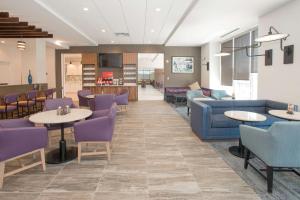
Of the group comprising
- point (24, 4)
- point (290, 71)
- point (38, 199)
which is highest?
point (24, 4)

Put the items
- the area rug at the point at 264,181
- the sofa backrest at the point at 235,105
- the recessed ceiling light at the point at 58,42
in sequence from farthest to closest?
the recessed ceiling light at the point at 58,42
the sofa backrest at the point at 235,105
the area rug at the point at 264,181

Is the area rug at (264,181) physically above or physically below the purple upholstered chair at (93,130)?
below

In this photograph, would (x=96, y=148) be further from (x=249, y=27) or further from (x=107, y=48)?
(x=107, y=48)

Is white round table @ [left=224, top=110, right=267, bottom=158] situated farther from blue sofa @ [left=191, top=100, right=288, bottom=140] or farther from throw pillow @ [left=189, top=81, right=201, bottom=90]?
throw pillow @ [left=189, top=81, right=201, bottom=90]

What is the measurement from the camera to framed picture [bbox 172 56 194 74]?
39.9 feet

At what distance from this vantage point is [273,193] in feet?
8.96

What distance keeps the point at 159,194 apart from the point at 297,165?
5.35 ft

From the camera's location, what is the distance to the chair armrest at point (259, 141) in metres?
2.72

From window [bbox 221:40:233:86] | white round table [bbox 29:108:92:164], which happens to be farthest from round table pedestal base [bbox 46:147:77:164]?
window [bbox 221:40:233:86]

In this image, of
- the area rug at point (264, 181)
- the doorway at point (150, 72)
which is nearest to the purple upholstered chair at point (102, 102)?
the area rug at point (264, 181)

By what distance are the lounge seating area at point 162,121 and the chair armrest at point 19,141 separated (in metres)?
0.01

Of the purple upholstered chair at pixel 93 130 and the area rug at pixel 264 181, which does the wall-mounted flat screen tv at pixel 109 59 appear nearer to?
the purple upholstered chair at pixel 93 130

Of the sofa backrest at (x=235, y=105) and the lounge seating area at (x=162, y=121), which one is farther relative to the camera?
the sofa backrest at (x=235, y=105)

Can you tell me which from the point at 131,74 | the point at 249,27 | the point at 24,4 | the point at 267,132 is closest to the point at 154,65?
the point at 131,74
